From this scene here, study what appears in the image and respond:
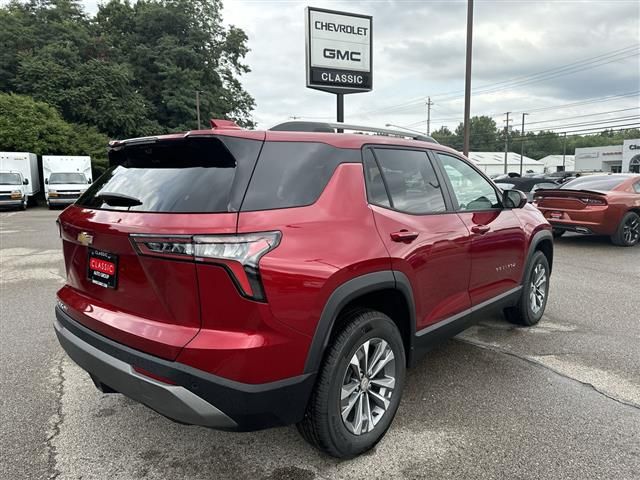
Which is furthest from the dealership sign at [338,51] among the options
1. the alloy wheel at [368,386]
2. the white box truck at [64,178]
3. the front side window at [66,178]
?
the front side window at [66,178]

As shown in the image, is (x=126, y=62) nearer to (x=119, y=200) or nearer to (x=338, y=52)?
(x=338, y=52)

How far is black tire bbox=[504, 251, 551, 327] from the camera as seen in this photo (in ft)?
14.3

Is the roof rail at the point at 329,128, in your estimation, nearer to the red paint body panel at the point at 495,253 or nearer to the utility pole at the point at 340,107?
the red paint body panel at the point at 495,253

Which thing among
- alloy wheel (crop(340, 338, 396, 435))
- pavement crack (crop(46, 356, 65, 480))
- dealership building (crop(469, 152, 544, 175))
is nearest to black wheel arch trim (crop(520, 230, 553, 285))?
alloy wheel (crop(340, 338, 396, 435))

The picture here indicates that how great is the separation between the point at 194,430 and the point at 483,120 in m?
126

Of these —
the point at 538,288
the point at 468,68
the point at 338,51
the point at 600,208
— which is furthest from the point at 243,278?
the point at 468,68

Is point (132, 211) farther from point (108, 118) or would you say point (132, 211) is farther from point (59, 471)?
point (108, 118)

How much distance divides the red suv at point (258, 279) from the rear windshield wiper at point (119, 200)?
0.5 inches

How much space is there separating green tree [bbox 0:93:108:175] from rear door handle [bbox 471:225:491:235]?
27755mm

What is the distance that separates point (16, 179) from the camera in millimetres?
20094

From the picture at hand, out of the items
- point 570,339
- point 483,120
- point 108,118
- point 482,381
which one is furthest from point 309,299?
point 483,120

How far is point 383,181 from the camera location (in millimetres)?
2775

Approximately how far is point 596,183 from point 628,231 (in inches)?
46.1

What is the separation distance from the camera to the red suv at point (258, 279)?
6.59ft
